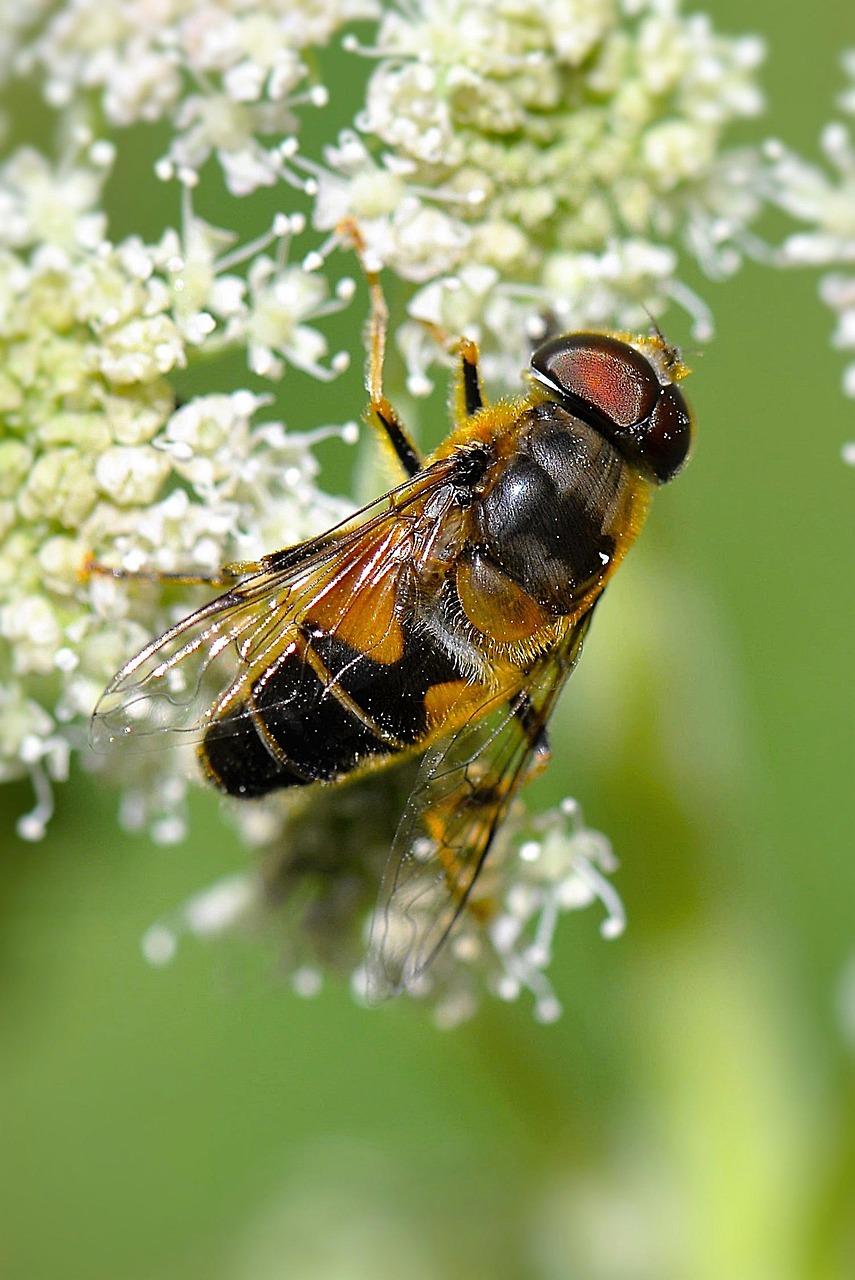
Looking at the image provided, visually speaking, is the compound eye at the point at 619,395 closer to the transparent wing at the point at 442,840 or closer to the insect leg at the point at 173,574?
the transparent wing at the point at 442,840

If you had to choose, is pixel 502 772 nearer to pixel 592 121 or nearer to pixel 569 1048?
pixel 592 121

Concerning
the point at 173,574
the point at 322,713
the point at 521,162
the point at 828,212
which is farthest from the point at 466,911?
the point at 828,212

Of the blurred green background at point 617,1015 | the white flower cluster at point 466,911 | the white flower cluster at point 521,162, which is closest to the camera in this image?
the white flower cluster at point 521,162

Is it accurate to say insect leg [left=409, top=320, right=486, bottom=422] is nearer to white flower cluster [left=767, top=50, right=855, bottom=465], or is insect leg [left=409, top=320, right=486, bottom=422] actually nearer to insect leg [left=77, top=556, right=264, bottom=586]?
insect leg [left=77, top=556, right=264, bottom=586]

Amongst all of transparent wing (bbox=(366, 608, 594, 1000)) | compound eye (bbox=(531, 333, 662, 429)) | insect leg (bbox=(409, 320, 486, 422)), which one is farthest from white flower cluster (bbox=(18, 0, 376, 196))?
transparent wing (bbox=(366, 608, 594, 1000))

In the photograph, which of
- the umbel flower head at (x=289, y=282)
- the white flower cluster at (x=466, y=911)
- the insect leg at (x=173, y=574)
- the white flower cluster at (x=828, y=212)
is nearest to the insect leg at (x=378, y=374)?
the umbel flower head at (x=289, y=282)

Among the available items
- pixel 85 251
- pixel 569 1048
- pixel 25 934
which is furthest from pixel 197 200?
pixel 569 1048

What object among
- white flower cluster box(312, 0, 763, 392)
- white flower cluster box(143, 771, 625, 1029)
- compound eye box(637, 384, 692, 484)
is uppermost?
white flower cluster box(312, 0, 763, 392)
